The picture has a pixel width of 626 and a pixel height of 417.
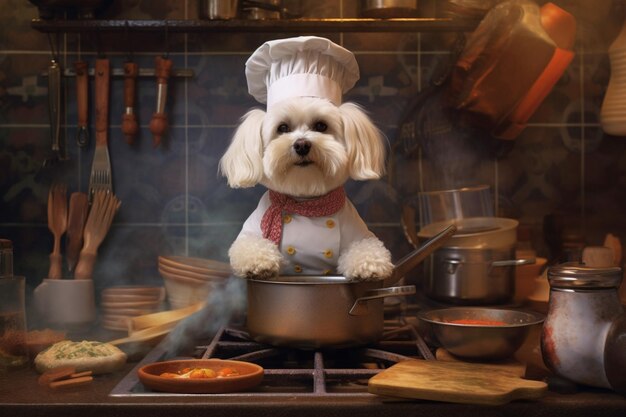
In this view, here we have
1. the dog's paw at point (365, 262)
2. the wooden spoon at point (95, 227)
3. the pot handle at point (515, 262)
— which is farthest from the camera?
the wooden spoon at point (95, 227)

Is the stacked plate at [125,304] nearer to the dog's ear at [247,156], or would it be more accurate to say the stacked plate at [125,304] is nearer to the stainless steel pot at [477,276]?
the dog's ear at [247,156]

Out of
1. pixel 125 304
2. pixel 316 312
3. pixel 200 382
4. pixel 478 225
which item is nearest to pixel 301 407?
pixel 200 382

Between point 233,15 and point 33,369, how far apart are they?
117 cm

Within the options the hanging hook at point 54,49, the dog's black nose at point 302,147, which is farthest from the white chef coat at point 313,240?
the hanging hook at point 54,49

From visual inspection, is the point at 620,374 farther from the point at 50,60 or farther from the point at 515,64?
the point at 50,60

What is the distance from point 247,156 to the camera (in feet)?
5.51

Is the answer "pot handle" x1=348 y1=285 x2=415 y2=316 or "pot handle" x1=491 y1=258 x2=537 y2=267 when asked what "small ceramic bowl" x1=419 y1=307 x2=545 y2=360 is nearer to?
"pot handle" x1=348 y1=285 x2=415 y2=316

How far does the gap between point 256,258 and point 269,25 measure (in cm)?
87

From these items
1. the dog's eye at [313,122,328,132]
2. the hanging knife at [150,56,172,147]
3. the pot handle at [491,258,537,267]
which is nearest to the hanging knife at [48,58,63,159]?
the hanging knife at [150,56,172,147]

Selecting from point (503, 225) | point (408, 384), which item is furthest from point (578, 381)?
point (503, 225)

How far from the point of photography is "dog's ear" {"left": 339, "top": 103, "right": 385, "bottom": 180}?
5.47 feet

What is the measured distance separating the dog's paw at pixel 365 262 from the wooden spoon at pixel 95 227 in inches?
33.5

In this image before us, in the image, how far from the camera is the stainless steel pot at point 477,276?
1992 mm

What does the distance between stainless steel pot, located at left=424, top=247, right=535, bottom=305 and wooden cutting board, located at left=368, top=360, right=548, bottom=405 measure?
27.8 inches
